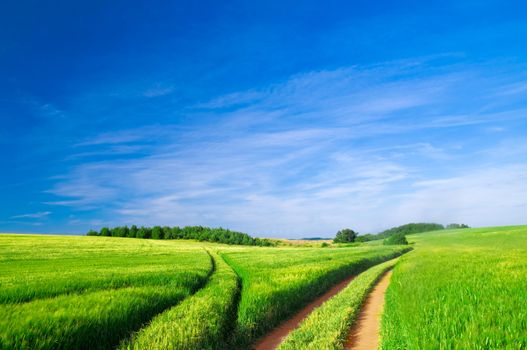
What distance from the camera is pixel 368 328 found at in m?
10.4

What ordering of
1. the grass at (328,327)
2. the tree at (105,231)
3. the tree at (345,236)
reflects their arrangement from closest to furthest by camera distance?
1. the grass at (328,327)
2. the tree at (105,231)
3. the tree at (345,236)

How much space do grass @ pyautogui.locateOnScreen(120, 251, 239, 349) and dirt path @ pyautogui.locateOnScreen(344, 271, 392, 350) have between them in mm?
3577

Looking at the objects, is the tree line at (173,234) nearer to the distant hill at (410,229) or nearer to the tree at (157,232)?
the tree at (157,232)

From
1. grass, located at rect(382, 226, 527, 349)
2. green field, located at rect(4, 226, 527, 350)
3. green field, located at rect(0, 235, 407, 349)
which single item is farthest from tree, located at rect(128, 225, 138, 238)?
grass, located at rect(382, 226, 527, 349)

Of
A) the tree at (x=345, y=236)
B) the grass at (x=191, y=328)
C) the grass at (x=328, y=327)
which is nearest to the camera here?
the grass at (x=191, y=328)

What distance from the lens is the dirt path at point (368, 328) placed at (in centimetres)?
894

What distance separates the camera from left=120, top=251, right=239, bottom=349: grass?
24.8ft

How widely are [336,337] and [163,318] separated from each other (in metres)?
4.82

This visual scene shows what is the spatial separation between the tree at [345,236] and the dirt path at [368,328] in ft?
325

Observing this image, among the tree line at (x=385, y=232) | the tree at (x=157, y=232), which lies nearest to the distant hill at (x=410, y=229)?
the tree line at (x=385, y=232)

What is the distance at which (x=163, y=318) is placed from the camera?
927 cm

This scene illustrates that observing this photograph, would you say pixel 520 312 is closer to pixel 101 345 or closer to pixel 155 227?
pixel 101 345

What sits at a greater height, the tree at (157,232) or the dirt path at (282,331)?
the tree at (157,232)

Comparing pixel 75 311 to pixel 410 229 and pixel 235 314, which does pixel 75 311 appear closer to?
pixel 235 314
